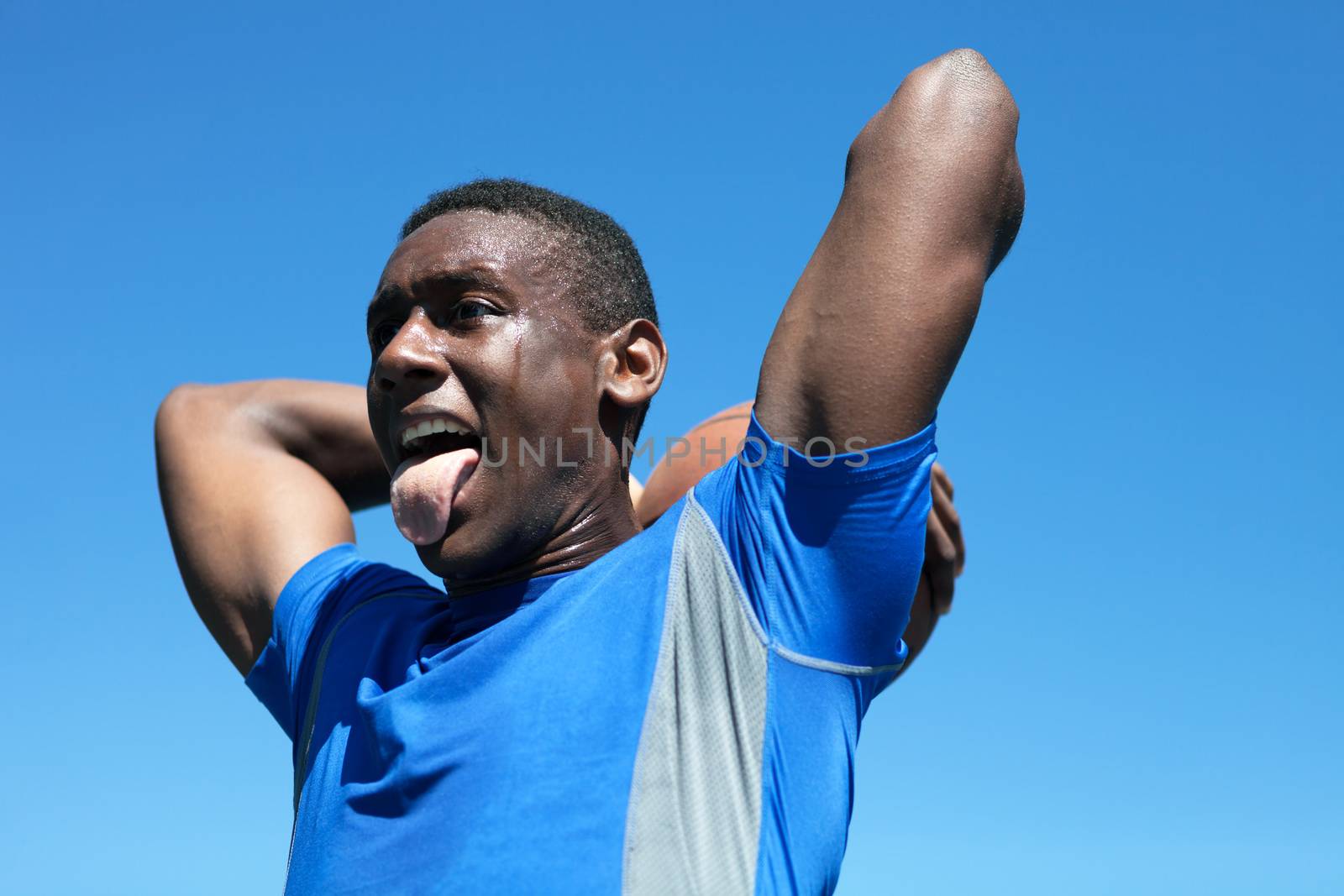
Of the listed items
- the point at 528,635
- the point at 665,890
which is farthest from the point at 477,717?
the point at 665,890

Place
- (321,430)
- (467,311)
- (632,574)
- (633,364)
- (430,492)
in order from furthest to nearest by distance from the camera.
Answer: (321,430)
(633,364)
(467,311)
(430,492)
(632,574)

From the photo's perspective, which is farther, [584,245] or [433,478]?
[584,245]

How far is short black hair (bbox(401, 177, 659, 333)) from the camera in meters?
3.22

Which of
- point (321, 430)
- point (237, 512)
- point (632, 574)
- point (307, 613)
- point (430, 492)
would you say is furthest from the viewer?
point (321, 430)

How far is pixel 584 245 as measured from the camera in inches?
130

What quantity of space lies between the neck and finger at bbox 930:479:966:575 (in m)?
0.87

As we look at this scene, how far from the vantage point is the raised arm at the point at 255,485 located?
3811mm

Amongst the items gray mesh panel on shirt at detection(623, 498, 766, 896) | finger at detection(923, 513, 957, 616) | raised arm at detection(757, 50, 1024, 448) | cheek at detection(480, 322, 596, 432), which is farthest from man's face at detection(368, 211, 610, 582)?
finger at detection(923, 513, 957, 616)

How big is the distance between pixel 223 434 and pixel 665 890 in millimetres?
2521

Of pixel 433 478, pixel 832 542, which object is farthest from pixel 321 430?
pixel 832 542

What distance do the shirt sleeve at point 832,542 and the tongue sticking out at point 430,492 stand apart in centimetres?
73

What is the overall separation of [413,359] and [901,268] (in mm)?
1189

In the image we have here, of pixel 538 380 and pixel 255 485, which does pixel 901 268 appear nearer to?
pixel 538 380

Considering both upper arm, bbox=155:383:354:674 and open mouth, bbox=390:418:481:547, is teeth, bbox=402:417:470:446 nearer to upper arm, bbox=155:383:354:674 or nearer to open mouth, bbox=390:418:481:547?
open mouth, bbox=390:418:481:547
